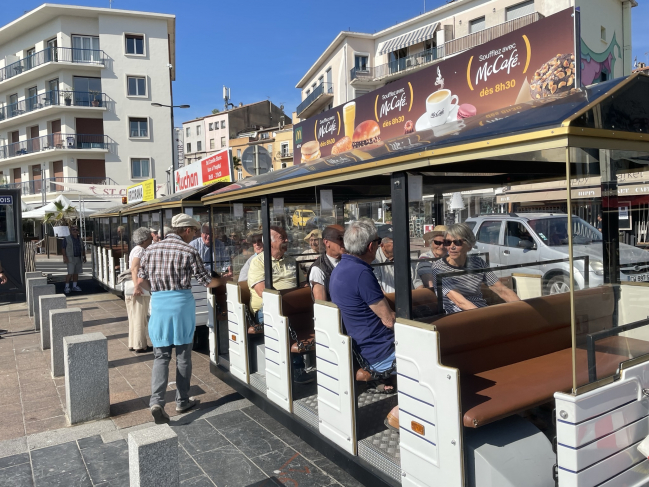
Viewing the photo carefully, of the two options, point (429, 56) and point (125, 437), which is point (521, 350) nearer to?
point (125, 437)

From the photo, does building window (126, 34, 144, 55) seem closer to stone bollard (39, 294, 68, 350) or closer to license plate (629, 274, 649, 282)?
stone bollard (39, 294, 68, 350)

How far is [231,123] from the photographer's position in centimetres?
6581

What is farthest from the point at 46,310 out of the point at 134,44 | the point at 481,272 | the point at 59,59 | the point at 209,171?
the point at 134,44

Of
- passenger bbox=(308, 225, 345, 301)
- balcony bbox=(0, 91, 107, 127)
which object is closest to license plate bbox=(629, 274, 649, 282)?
passenger bbox=(308, 225, 345, 301)

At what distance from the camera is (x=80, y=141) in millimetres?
37438

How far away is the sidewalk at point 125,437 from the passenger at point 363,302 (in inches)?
37.0

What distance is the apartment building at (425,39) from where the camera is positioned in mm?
27697

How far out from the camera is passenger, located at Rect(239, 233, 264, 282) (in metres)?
5.44

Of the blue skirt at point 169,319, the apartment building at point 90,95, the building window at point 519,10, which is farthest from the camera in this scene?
the apartment building at point 90,95

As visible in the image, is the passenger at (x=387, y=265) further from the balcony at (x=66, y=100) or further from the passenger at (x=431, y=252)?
the balcony at (x=66, y=100)

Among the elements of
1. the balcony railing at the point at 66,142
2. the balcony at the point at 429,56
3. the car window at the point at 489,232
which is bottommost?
the car window at the point at 489,232

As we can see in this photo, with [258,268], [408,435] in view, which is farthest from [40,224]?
[408,435]

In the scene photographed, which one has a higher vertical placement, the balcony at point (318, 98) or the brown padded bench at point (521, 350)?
the balcony at point (318, 98)

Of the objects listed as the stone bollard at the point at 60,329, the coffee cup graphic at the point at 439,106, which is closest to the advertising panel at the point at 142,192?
the stone bollard at the point at 60,329
